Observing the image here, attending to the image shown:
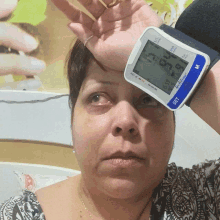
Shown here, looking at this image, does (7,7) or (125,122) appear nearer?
(125,122)

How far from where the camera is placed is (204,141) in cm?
101

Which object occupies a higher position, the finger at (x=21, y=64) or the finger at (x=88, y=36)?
the finger at (x=88, y=36)

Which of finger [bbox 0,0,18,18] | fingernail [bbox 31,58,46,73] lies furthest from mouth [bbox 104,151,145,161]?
finger [bbox 0,0,18,18]

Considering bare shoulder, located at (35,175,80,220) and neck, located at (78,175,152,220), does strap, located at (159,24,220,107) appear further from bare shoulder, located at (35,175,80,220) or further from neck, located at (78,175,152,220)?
bare shoulder, located at (35,175,80,220)

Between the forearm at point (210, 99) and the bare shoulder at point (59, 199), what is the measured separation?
44 centimetres

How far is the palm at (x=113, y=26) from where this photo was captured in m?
0.49

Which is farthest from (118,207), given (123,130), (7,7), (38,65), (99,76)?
(7,7)

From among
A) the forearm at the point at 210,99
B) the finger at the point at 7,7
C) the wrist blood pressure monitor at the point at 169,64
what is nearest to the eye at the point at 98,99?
the wrist blood pressure monitor at the point at 169,64

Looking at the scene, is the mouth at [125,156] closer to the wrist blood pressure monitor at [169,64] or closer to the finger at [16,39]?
the wrist blood pressure monitor at [169,64]

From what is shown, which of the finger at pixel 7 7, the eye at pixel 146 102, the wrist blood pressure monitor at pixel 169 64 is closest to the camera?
the wrist blood pressure monitor at pixel 169 64

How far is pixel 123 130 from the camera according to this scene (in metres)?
0.48

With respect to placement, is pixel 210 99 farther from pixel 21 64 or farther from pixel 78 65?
pixel 21 64

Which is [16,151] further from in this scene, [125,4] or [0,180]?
[125,4]

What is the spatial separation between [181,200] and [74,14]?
525 millimetres
